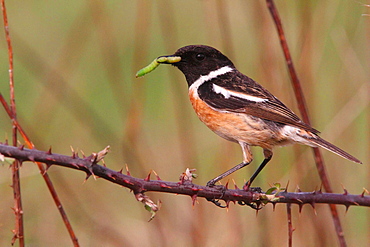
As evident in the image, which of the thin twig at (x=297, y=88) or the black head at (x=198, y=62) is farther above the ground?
the black head at (x=198, y=62)

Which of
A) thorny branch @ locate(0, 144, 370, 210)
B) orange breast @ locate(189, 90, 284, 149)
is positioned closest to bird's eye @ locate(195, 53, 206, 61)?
orange breast @ locate(189, 90, 284, 149)

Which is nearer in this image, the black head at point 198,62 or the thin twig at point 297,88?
the thin twig at point 297,88

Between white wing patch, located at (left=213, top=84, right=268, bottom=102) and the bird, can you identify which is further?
white wing patch, located at (left=213, top=84, right=268, bottom=102)

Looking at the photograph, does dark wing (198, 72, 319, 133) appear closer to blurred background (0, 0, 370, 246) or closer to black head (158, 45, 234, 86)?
black head (158, 45, 234, 86)

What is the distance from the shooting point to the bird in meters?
4.01

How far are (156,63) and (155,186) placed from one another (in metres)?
1.15

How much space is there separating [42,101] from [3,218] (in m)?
1.08

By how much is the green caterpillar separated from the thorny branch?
851mm

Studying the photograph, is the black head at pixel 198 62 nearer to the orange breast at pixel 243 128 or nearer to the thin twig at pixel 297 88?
the orange breast at pixel 243 128

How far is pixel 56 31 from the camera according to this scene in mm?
10133

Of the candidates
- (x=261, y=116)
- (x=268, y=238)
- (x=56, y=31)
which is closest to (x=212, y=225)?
(x=268, y=238)

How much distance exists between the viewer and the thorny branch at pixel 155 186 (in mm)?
2369

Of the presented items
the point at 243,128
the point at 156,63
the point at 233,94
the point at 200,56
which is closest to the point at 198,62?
the point at 200,56

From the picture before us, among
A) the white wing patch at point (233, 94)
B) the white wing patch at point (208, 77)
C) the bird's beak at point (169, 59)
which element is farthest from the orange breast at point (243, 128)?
the bird's beak at point (169, 59)
